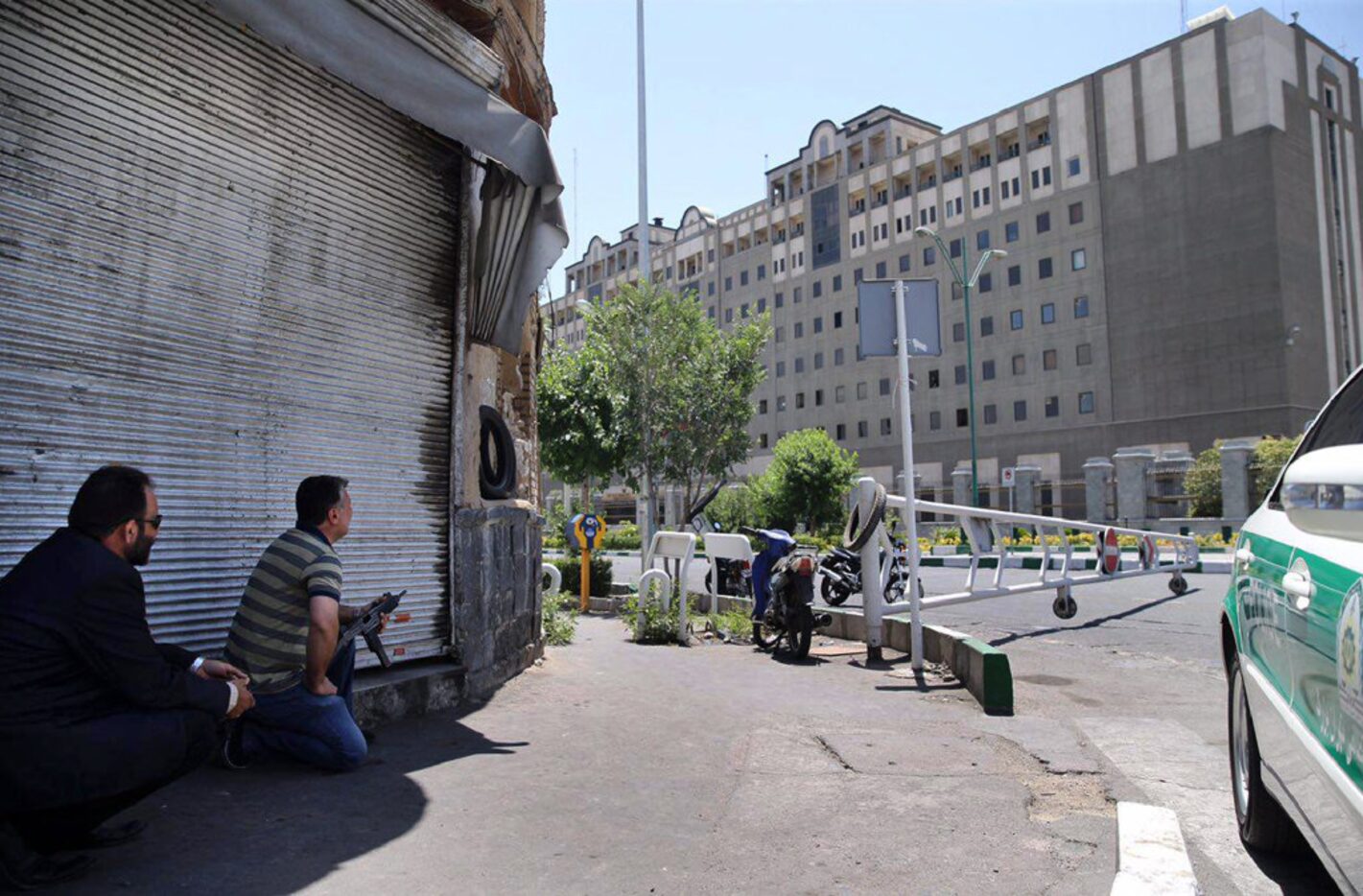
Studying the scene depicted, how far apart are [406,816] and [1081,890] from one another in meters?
2.50

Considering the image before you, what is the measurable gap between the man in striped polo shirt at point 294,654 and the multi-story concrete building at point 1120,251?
3608cm

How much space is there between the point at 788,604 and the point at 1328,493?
6403 millimetres

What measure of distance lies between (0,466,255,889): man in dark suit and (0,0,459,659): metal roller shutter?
3.68 ft

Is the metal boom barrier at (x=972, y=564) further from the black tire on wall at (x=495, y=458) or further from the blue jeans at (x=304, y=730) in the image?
the blue jeans at (x=304, y=730)

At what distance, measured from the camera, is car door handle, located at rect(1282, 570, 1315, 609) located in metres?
2.33

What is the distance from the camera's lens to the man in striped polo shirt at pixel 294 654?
4168 millimetres

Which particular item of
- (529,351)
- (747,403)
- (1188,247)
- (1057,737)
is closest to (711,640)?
(529,351)

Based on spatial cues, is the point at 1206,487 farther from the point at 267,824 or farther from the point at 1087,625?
the point at 267,824

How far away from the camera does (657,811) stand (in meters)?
3.80

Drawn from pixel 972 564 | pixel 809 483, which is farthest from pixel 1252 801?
pixel 809 483

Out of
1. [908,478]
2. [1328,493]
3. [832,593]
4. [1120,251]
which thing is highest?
[1120,251]

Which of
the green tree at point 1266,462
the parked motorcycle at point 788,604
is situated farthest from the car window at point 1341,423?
the green tree at point 1266,462

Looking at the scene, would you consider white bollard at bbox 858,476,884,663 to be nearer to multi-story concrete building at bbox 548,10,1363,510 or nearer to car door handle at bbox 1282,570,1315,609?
car door handle at bbox 1282,570,1315,609

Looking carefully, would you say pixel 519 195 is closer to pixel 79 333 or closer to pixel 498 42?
pixel 498 42
